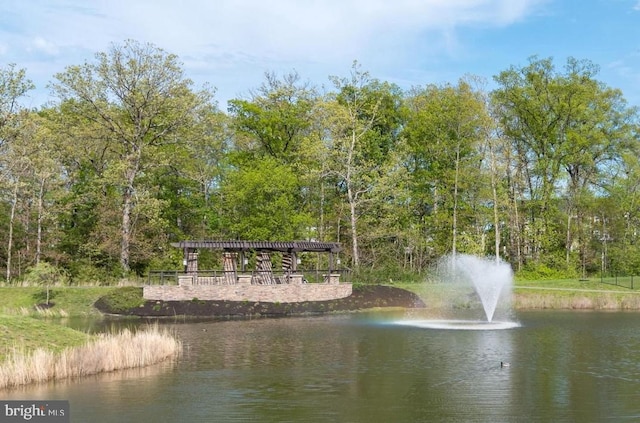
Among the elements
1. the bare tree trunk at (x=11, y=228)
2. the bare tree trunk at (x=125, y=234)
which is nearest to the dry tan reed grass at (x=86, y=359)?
the bare tree trunk at (x=125, y=234)

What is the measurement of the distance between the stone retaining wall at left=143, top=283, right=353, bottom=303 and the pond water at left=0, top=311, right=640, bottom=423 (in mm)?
11619

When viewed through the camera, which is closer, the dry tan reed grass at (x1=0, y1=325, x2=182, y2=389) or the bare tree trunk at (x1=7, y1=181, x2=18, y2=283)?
the dry tan reed grass at (x1=0, y1=325, x2=182, y2=389)

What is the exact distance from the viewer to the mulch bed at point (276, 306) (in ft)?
146

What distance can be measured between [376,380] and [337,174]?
44715 millimetres

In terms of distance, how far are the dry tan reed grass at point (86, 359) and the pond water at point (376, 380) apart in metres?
0.55

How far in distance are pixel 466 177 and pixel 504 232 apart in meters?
9.70

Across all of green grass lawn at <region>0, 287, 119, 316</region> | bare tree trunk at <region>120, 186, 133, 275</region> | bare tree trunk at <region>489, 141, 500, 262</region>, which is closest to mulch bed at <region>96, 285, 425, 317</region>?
green grass lawn at <region>0, 287, 119, 316</region>

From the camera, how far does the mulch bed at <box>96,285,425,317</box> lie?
44.5 meters

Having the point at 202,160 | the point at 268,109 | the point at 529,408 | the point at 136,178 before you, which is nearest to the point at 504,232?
the point at 268,109

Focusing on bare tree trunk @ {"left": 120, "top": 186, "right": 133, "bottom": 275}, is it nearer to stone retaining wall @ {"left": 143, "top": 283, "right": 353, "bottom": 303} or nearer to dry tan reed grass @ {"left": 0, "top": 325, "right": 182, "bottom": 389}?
stone retaining wall @ {"left": 143, "top": 283, "right": 353, "bottom": 303}

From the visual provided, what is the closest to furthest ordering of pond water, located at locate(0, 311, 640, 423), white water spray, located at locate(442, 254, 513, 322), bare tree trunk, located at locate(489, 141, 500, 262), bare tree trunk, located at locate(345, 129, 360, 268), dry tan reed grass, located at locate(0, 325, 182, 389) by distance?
1. pond water, located at locate(0, 311, 640, 423)
2. dry tan reed grass, located at locate(0, 325, 182, 389)
3. white water spray, located at locate(442, 254, 513, 322)
4. bare tree trunk, located at locate(345, 129, 360, 268)
5. bare tree trunk, located at locate(489, 141, 500, 262)

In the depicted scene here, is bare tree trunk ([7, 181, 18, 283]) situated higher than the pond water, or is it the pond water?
bare tree trunk ([7, 181, 18, 283])

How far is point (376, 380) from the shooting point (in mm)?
21969

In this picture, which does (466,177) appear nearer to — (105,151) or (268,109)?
(268,109)
